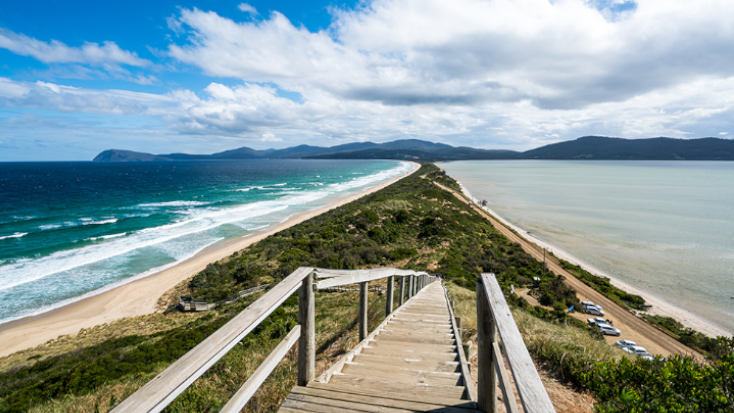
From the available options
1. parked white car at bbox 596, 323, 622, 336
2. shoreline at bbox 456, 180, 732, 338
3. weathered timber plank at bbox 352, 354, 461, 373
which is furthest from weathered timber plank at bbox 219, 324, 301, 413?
shoreline at bbox 456, 180, 732, 338

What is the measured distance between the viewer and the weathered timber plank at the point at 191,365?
43.5 inches

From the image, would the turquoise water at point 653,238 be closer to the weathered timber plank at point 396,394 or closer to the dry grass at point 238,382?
the dry grass at point 238,382

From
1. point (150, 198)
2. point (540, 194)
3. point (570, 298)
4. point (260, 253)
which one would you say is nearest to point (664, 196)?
point (540, 194)

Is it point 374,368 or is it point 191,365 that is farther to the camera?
point 374,368

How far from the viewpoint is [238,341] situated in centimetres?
174

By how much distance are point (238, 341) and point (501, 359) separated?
1.62 m

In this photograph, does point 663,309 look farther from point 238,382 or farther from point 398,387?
point 238,382

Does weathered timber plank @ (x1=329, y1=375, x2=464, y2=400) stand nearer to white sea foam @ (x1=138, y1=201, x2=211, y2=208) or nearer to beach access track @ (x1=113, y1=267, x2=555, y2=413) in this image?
beach access track @ (x1=113, y1=267, x2=555, y2=413)

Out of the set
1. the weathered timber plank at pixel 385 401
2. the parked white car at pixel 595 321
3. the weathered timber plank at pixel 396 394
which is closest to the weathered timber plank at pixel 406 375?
the weathered timber plank at pixel 396 394

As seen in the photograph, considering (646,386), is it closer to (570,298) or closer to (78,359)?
(78,359)

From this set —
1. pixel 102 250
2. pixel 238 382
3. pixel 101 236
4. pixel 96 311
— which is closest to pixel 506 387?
pixel 238 382

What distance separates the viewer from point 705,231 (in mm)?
38625

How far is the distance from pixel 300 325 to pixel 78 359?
11.5 metres

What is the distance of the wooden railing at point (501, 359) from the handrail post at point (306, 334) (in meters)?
1.34
